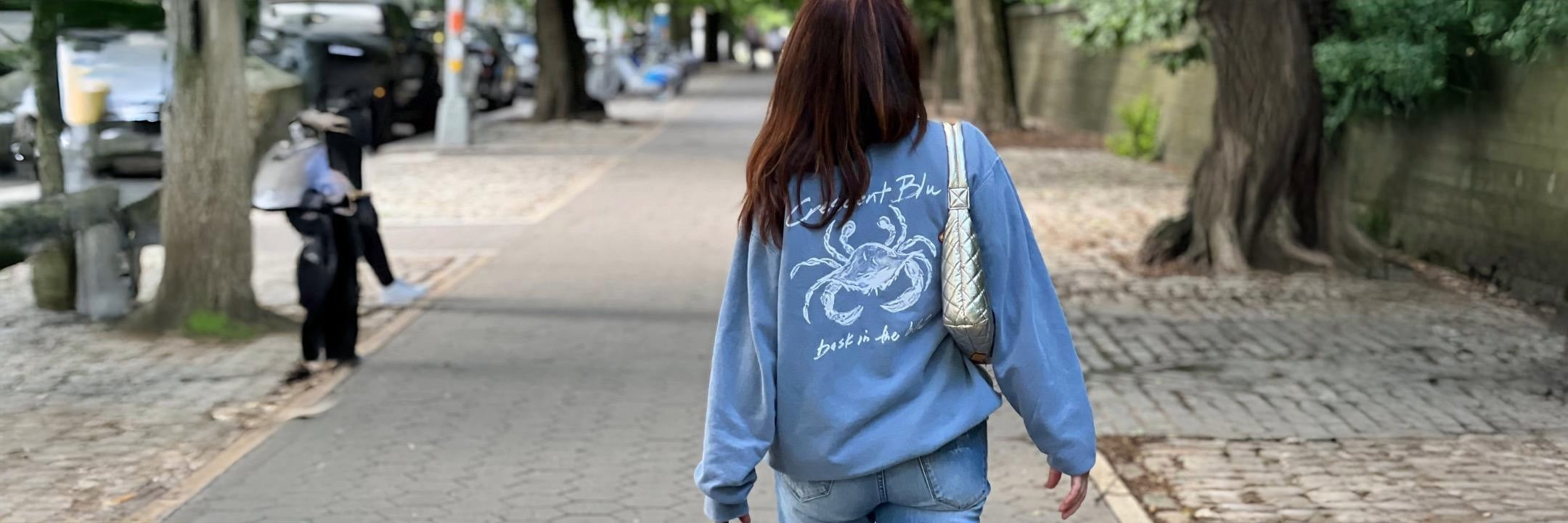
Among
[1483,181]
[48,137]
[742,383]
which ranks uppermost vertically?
[742,383]

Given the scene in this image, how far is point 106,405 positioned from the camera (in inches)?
275

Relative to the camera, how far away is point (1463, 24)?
9.25 meters

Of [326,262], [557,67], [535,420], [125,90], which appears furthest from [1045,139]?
[535,420]

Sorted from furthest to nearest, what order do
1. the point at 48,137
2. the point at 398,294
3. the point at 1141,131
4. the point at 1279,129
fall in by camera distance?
the point at 1141,131
the point at 1279,129
the point at 398,294
the point at 48,137

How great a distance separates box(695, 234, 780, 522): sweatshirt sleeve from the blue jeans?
0.38 feet

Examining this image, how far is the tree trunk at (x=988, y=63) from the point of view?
24266 mm

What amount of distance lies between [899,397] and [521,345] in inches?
229

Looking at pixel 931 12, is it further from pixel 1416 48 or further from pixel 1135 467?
pixel 1135 467

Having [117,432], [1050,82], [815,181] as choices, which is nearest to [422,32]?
[1050,82]

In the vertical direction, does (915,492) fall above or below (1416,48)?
below

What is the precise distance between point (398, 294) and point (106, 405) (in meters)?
2.68

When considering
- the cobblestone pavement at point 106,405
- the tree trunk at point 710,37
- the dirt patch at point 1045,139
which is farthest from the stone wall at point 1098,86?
the tree trunk at point 710,37

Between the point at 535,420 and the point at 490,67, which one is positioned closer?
the point at 535,420

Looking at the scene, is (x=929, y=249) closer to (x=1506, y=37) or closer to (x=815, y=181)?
(x=815, y=181)
